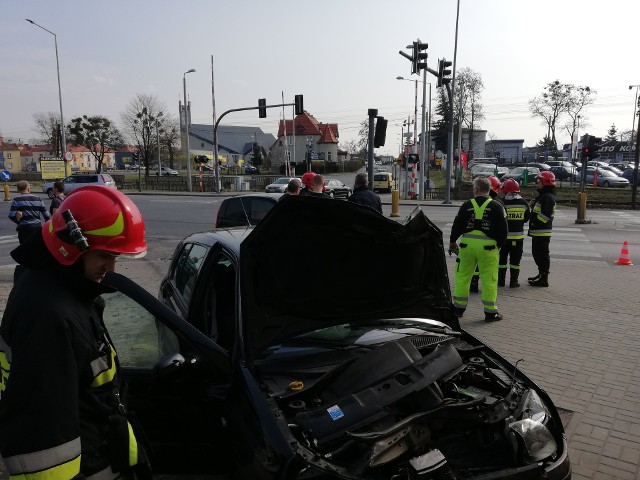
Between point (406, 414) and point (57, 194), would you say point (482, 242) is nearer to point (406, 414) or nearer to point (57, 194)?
point (406, 414)

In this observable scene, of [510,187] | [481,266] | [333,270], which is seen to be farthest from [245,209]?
[333,270]

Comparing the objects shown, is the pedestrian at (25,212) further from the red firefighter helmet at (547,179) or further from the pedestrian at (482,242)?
the red firefighter helmet at (547,179)

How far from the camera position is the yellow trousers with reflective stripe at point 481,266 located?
629 cm

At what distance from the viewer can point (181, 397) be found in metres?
2.60

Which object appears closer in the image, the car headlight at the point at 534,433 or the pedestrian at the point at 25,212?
the car headlight at the point at 534,433

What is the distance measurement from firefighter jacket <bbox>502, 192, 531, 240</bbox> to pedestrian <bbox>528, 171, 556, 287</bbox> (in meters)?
0.20

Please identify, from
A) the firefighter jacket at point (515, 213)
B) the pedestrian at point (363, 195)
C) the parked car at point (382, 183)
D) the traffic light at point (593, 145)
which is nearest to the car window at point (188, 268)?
the pedestrian at point (363, 195)

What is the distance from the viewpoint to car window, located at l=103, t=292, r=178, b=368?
110 inches

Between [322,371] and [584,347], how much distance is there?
13.8 ft

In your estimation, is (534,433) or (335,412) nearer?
(335,412)

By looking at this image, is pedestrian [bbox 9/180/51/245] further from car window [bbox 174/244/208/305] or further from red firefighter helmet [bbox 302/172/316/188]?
car window [bbox 174/244/208/305]

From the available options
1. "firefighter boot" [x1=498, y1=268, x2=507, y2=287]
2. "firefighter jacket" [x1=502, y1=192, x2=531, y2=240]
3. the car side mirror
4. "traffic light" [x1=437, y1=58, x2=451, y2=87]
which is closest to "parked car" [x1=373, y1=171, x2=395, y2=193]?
"traffic light" [x1=437, y1=58, x2=451, y2=87]

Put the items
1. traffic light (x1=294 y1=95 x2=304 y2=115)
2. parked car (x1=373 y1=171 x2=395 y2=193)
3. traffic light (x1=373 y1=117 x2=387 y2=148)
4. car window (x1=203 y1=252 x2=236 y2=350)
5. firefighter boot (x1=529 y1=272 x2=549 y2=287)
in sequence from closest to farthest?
1. car window (x1=203 y1=252 x2=236 y2=350)
2. firefighter boot (x1=529 y1=272 x2=549 y2=287)
3. traffic light (x1=373 y1=117 x2=387 y2=148)
4. traffic light (x1=294 y1=95 x2=304 y2=115)
5. parked car (x1=373 y1=171 x2=395 y2=193)

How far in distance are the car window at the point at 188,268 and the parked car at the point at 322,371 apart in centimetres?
14
